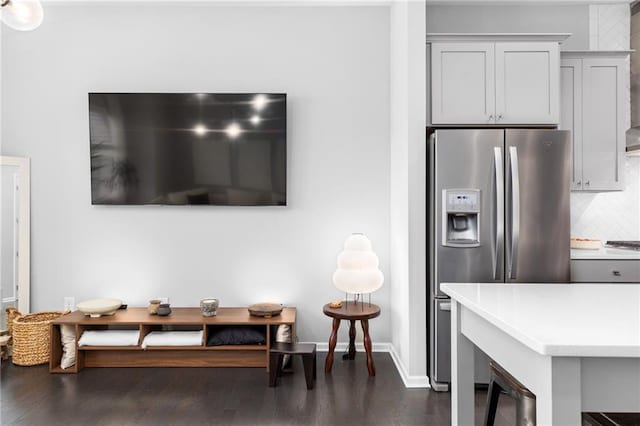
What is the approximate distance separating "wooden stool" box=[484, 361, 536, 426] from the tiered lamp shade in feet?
4.69

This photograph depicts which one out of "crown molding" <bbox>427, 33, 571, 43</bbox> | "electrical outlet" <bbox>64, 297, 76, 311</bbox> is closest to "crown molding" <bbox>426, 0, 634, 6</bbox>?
"crown molding" <bbox>427, 33, 571, 43</bbox>

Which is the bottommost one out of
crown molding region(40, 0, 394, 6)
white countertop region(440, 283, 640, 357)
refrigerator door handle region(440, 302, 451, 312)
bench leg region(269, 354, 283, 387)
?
bench leg region(269, 354, 283, 387)

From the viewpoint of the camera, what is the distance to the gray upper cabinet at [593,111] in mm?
3260

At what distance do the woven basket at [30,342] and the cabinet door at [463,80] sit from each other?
11.2ft

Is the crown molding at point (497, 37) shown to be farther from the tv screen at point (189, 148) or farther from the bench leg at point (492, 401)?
the bench leg at point (492, 401)

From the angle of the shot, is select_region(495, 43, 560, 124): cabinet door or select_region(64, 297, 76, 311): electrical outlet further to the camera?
select_region(64, 297, 76, 311): electrical outlet

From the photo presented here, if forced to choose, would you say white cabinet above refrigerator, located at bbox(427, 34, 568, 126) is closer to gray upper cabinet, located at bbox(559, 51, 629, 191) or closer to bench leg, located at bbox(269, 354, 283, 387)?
gray upper cabinet, located at bbox(559, 51, 629, 191)

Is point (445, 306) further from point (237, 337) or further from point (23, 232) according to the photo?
point (23, 232)

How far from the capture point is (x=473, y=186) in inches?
107

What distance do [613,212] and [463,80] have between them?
1.88 metres

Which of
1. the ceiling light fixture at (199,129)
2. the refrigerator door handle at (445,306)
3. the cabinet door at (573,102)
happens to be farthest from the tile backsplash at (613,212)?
the ceiling light fixture at (199,129)

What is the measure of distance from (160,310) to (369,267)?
5.45 ft

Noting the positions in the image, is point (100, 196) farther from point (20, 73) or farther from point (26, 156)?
point (20, 73)

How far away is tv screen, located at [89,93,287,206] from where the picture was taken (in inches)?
135
